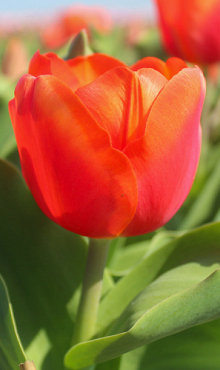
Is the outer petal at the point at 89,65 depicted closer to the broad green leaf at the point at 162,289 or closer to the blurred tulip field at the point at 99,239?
the blurred tulip field at the point at 99,239

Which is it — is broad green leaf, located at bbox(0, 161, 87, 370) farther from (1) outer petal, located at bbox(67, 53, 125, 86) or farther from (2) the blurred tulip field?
(1) outer petal, located at bbox(67, 53, 125, 86)

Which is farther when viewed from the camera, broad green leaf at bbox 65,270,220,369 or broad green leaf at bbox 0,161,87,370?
broad green leaf at bbox 0,161,87,370

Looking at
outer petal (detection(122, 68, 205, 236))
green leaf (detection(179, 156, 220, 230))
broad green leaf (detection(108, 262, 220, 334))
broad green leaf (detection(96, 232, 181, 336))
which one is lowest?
green leaf (detection(179, 156, 220, 230))

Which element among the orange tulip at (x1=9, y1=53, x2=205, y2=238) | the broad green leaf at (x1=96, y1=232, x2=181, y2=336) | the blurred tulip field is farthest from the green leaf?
the orange tulip at (x1=9, y1=53, x2=205, y2=238)

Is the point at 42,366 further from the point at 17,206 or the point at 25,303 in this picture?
the point at 17,206

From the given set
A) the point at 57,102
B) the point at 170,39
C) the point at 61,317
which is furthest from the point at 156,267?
the point at 170,39

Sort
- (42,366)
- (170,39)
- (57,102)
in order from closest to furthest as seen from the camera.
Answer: (57,102) → (42,366) → (170,39)

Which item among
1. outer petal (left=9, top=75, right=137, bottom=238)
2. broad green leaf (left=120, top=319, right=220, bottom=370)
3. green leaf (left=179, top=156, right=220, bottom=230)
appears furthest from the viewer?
green leaf (left=179, top=156, right=220, bottom=230)
